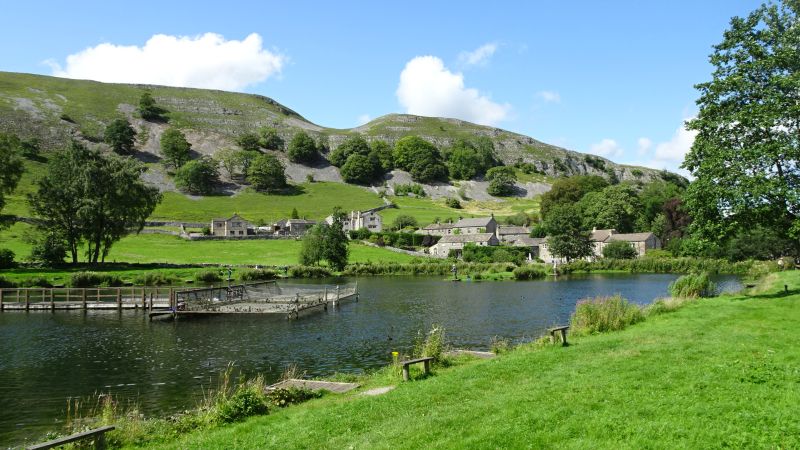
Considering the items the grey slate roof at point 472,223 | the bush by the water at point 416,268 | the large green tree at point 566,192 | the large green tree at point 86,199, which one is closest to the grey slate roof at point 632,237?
the grey slate roof at point 472,223

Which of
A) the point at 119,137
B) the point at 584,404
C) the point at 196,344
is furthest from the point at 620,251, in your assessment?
the point at 119,137

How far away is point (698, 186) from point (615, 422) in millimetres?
20237

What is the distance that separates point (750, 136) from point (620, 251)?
260ft

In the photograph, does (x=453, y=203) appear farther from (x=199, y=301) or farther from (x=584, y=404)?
(x=584, y=404)

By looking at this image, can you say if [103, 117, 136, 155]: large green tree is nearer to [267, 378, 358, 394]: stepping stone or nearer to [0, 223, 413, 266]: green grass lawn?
[0, 223, 413, 266]: green grass lawn

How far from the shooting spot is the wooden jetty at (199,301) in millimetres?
43062

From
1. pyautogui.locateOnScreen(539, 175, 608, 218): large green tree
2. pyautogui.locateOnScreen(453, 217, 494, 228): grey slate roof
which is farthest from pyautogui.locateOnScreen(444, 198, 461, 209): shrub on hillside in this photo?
pyautogui.locateOnScreen(453, 217, 494, 228): grey slate roof

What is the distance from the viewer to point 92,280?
62.0 m

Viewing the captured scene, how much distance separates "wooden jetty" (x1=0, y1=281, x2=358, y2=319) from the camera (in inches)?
1695

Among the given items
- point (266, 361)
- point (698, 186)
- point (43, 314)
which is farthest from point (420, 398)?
point (43, 314)

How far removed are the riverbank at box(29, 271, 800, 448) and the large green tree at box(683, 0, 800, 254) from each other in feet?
26.1

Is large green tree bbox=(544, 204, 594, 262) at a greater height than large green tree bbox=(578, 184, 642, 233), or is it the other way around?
large green tree bbox=(578, 184, 642, 233)

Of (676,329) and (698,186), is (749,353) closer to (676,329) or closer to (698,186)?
(676,329)

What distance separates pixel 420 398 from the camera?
1343cm
